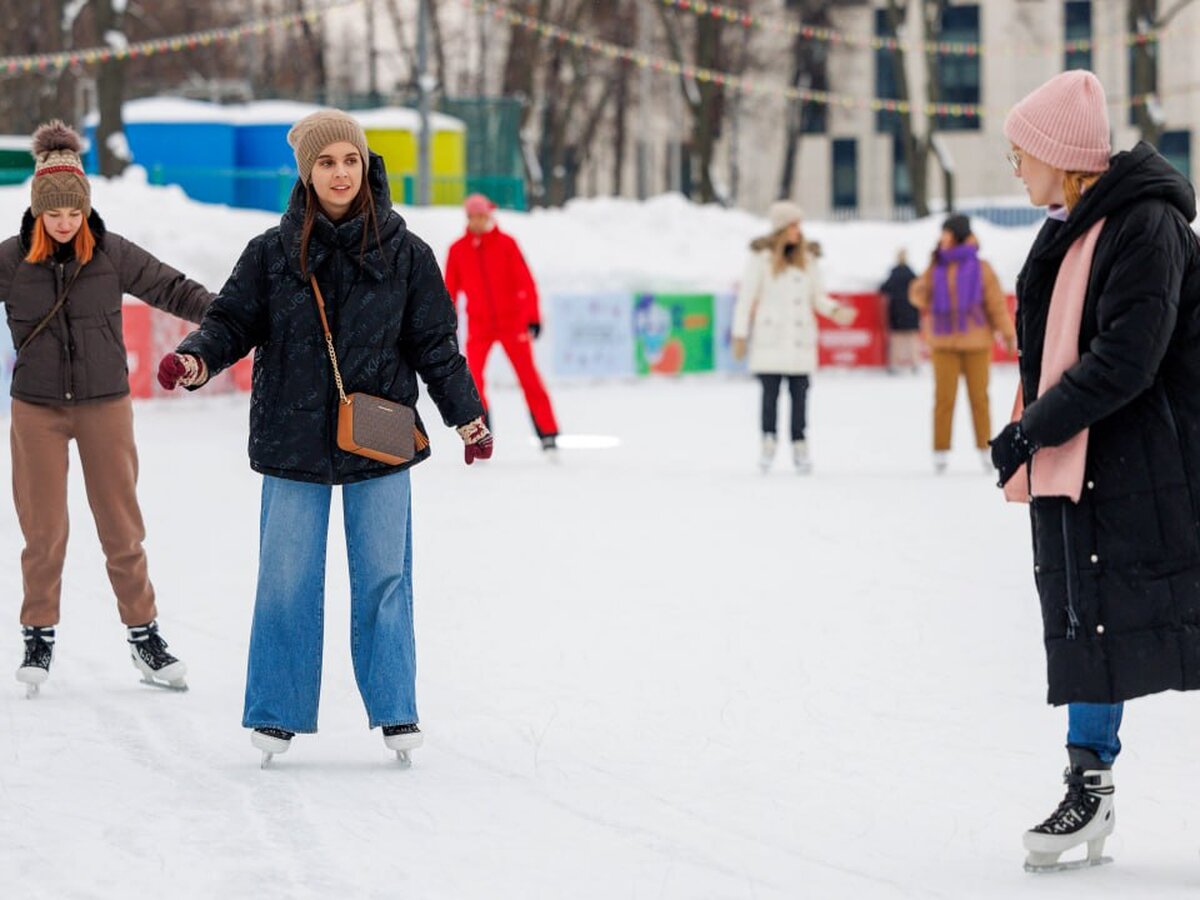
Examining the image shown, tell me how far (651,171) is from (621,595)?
191ft

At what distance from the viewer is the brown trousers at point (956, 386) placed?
12.5 meters

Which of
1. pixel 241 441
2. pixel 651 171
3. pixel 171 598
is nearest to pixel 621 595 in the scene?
pixel 171 598

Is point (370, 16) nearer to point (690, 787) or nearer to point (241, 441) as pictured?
point (241, 441)

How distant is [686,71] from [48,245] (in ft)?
73.6

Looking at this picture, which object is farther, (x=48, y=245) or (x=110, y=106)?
(x=110, y=106)

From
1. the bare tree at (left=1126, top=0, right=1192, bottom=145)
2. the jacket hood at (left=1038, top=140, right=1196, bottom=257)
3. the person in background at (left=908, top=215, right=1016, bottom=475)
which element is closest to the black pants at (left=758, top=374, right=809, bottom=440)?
the person in background at (left=908, top=215, right=1016, bottom=475)

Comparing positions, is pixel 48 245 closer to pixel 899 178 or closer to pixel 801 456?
pixel 801 456

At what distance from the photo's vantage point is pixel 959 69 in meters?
58.0

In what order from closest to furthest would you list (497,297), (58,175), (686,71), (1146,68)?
(58,175) < (497,297) < (686,71) < (1146,68)

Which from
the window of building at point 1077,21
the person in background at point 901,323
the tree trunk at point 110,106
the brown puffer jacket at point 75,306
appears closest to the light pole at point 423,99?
the tree trunk at point 110,106

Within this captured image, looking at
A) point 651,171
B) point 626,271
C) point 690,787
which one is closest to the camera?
point 690,787

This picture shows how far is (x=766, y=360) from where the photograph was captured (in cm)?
1245

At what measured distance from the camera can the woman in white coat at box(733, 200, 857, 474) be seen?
1241 cm

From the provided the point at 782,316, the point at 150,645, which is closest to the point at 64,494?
the point at 150,645
